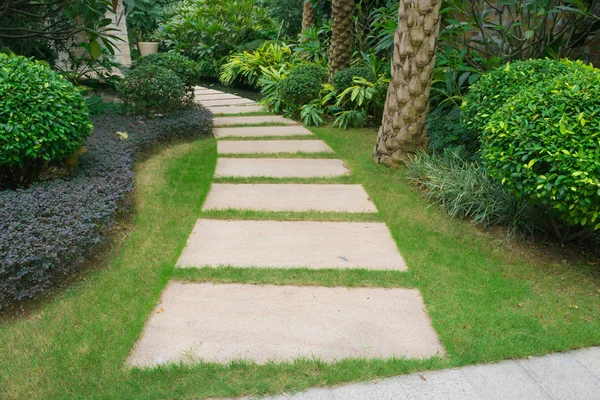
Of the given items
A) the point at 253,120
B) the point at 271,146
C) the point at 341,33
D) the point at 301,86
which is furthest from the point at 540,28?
the point at 253,120

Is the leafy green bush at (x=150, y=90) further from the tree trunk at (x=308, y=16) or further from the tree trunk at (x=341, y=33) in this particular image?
the tree trunk at (x=308, y=16)

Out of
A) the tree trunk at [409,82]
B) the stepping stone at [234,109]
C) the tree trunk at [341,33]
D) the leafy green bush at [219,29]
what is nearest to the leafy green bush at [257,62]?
the stepping stone at [234,109]

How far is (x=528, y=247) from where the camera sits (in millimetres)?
3617

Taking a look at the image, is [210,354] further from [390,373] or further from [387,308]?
[387,308]

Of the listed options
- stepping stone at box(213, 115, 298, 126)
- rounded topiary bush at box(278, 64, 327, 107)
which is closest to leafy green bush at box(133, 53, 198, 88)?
stepping stone at box(213, 115, 298, 126)

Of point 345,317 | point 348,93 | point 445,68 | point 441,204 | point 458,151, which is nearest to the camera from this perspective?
point 345,317

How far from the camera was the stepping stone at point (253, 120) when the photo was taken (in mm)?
7486

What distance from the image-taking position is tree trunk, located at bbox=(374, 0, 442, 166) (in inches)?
185

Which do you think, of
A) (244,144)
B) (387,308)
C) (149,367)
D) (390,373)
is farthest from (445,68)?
(149,367)

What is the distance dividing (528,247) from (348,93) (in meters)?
4.36

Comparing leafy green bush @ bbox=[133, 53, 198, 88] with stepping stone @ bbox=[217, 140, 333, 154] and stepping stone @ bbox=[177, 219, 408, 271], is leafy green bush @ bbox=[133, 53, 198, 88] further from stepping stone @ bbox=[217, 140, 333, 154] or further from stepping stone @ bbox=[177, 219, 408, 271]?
stepping stone @ bbox=[177, 219, 408, 271]

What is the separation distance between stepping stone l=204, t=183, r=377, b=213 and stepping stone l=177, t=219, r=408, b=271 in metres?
0.33

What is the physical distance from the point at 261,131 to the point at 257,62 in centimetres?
397

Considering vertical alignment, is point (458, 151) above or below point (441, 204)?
above
